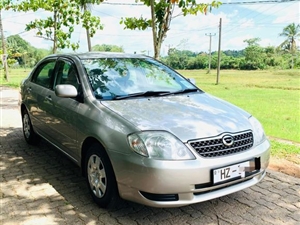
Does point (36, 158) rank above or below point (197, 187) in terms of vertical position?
below

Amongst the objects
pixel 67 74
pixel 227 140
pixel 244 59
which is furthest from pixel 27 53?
pixel 227 140

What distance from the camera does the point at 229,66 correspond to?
175 ft

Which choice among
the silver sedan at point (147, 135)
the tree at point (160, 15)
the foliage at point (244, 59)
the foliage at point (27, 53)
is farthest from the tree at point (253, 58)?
the silver sedan at point (147, 135)

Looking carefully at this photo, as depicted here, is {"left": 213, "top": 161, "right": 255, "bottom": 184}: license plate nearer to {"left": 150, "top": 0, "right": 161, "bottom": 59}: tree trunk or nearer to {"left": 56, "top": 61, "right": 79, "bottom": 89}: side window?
{"left": 56, "top": 61, "right": 79, "bottom": 89}: side window

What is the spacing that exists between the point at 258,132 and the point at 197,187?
3.23 feet

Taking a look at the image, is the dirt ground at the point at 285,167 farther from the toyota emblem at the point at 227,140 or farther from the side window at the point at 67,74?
the side window at the point at 67,74

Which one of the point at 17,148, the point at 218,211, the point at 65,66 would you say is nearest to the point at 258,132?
the point at 218,211

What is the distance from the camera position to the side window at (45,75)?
4.31m

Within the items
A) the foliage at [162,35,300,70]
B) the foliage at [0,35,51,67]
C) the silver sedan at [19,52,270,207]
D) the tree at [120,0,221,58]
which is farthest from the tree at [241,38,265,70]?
the silver sedan at [19,52,270,207]

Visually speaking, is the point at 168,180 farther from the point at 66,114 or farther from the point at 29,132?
the point at 29,132

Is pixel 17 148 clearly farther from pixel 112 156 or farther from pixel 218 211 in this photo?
pixel 218 211

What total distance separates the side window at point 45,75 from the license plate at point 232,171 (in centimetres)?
273

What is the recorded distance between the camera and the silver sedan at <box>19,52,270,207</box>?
2.51 m

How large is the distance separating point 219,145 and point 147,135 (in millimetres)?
638
